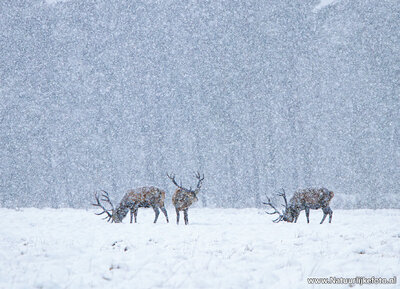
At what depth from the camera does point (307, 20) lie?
25.3m

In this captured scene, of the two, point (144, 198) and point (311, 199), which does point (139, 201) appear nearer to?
point (144, 198)

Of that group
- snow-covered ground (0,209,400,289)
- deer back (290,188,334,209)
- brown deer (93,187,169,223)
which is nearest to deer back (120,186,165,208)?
brown deer (93,187,169,223)

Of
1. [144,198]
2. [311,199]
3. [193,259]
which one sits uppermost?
[144,198]


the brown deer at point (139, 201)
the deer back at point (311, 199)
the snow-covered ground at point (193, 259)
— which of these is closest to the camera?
the snow-covered ground at point (193, 259)

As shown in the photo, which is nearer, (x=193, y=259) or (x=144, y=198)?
(x=193, y=259)

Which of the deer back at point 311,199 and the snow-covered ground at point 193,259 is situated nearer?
the snow-covered ground at point 193,259

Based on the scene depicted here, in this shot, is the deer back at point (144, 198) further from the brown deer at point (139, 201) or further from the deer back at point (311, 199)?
the deer back at point (311, 199)

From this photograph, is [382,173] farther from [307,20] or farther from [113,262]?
[113,262]

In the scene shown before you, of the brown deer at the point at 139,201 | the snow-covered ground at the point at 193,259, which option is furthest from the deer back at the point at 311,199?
the brown deer at the point at 139,201

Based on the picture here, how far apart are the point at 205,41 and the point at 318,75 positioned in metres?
9.45

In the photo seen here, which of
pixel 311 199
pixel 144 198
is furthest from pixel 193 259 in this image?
pixel 311 199

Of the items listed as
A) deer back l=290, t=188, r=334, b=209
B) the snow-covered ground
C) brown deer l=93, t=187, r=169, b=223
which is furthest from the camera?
brown deer l=93, t=187, r=169, b=223

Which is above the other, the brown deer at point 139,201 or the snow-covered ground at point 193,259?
the brown deer at point 139,201

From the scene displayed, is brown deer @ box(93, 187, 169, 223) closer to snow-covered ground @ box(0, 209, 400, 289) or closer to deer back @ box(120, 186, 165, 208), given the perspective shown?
deer back @ box(120, 186, 165, 208)
